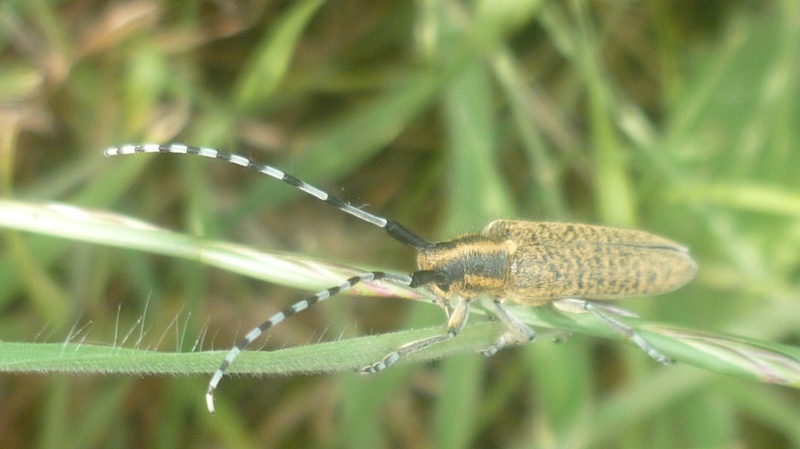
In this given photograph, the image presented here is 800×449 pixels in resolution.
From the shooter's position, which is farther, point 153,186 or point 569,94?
point 569,94

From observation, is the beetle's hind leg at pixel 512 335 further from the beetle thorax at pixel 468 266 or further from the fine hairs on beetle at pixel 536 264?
the beetle thorax at pixel 468 266

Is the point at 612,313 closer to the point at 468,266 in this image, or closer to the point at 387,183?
the point at 468,266

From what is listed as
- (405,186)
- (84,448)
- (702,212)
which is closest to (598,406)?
(702,212)

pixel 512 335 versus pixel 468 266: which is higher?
pixel 468 266

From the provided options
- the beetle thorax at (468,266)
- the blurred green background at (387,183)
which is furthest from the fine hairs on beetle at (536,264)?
the blurred green background at (387,183)

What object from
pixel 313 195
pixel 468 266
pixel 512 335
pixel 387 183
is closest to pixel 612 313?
pixel 512 335

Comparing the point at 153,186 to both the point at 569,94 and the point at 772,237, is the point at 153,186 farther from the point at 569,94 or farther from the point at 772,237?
the point at 772,237
